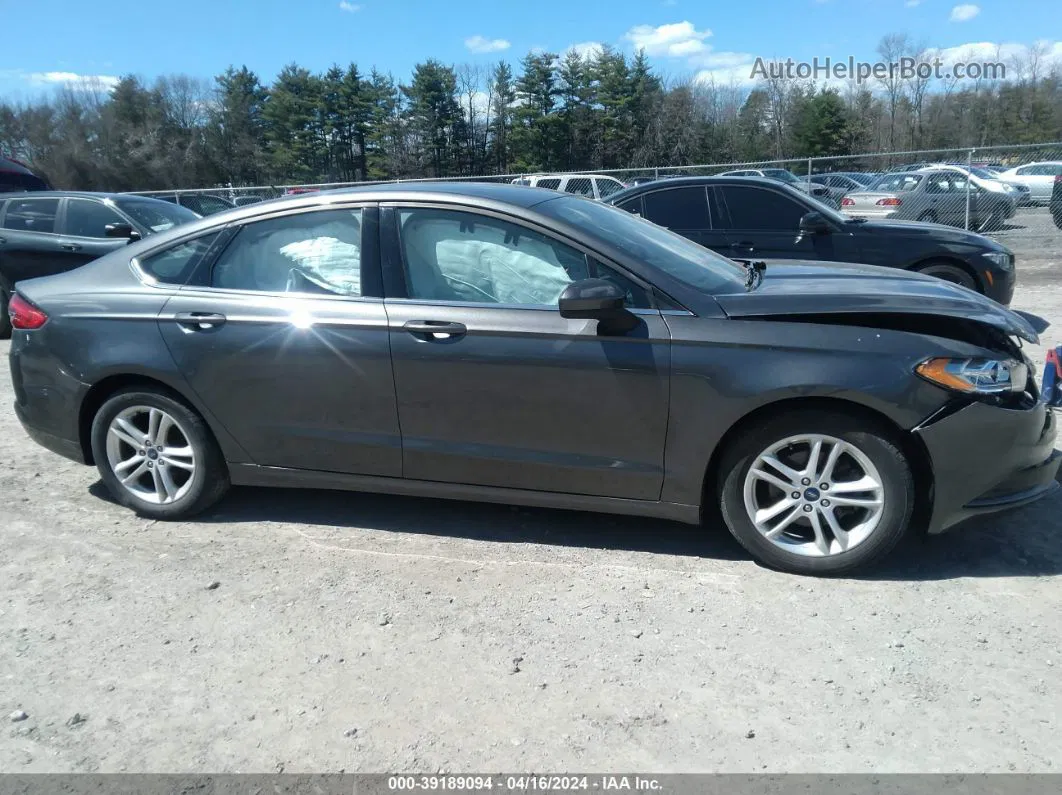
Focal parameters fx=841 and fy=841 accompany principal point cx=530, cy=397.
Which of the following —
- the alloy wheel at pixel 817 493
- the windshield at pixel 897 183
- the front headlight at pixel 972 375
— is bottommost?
the alloy wheel at pixel 817 493

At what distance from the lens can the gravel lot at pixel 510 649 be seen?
8.72 ft

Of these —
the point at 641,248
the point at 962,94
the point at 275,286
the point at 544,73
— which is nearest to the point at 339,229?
the point at 275,286

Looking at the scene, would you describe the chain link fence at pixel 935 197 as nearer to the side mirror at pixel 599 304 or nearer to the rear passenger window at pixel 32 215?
the rear passenger window at pixel 32 215

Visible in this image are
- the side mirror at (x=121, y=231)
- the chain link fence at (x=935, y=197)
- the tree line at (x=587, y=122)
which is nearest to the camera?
the side mirror at (x=121, y=231)

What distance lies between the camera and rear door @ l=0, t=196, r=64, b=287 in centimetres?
995

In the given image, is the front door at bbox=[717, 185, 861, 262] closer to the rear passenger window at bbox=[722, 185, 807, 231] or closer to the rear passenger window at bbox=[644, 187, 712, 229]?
the rear passenger window at bbox=[722, 185, 807, 231]

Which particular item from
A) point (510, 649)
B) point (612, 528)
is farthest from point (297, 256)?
point (510, 649)

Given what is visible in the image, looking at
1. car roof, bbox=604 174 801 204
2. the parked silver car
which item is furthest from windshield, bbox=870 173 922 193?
car roof, bbox=604 174 801 204

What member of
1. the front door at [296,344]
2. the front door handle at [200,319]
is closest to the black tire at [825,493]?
the front door at [296,344]

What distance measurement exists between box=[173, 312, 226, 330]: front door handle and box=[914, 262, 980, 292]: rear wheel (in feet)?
23.6

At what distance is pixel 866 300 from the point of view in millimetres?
3625

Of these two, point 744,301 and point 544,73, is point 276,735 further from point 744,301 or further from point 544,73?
point 544,73

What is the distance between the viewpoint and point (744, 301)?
368cm

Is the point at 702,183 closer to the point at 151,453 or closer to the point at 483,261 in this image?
the point at 483,261
